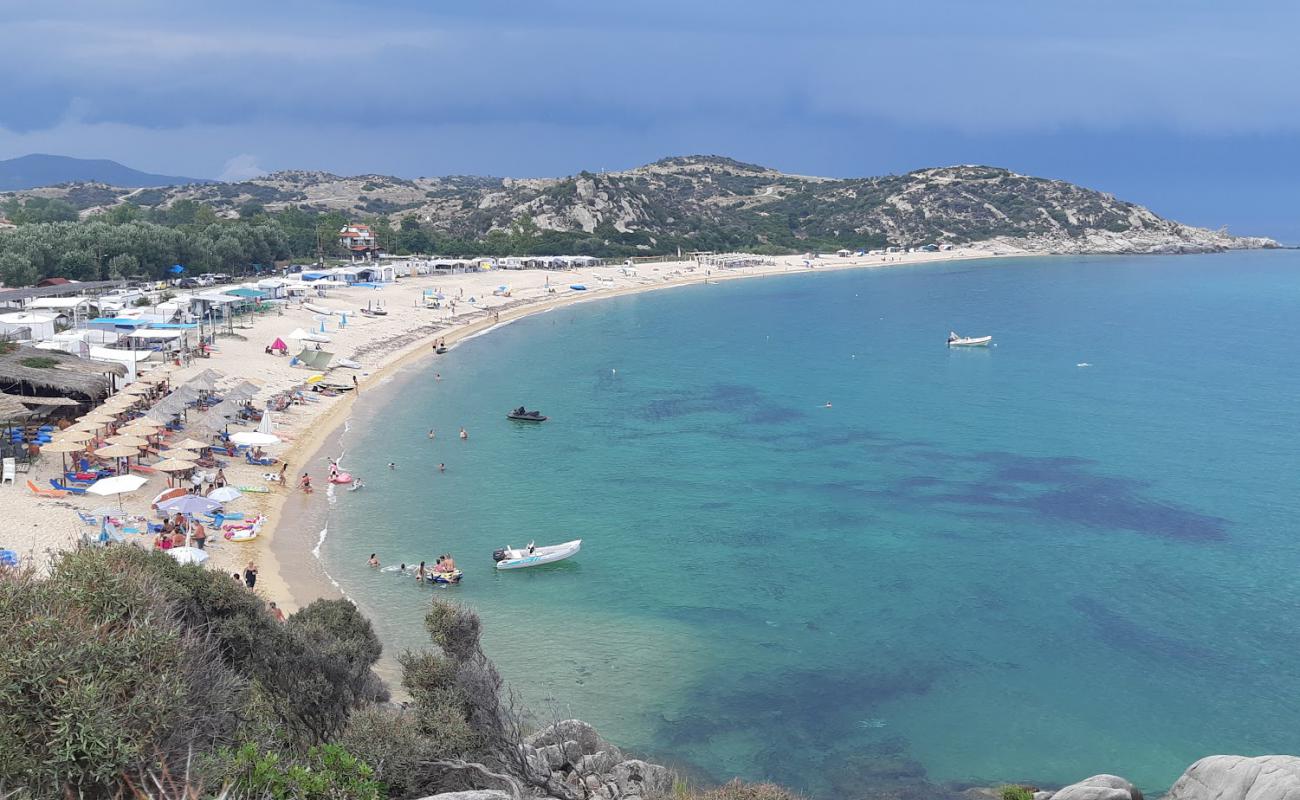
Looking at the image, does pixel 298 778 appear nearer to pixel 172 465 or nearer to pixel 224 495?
pixel 224 495

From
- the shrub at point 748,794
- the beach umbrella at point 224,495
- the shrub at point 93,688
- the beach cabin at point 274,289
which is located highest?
the beach cabin at point 274,289

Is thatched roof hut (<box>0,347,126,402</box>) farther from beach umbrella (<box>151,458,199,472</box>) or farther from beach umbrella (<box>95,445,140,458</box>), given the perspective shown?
beach umbrella (<box>151,458,199,472</box>)

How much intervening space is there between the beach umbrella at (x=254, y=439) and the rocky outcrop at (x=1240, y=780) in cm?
2887

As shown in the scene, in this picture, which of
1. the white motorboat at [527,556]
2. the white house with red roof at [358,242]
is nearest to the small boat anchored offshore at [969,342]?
the white motorboat at [527,556]

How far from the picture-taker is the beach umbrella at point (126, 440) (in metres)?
28.9

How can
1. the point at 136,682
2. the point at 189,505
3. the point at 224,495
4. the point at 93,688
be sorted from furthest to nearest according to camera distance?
1. the point at 224,495
2. the point at 189,505
3. the point at 136,682
4. the point at 93,688

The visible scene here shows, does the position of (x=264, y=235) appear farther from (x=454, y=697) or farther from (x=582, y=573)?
(x=454, y=697)

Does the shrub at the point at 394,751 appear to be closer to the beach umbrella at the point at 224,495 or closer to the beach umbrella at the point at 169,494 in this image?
the beach umbrella at the point at 224,495

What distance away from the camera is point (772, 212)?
18438 centimetres

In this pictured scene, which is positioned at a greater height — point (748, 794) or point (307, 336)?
point (307, 336)

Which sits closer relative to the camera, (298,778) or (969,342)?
(298,778)

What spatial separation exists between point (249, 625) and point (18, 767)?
20.3ft

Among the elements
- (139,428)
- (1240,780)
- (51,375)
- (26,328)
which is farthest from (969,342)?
(26,328)

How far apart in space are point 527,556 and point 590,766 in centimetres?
1138
